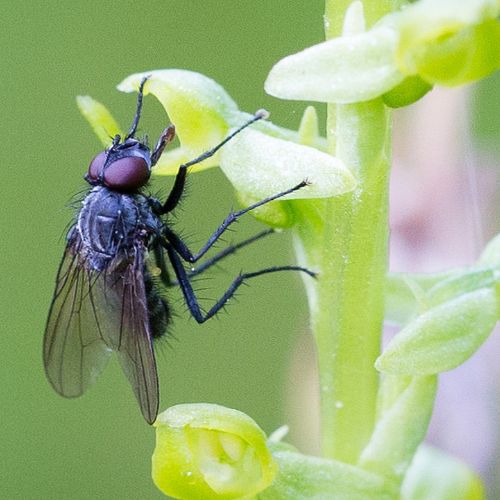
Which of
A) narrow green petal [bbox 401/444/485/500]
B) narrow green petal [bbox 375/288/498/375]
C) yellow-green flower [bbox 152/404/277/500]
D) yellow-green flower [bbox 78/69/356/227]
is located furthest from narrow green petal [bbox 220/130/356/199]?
narrow green petal [bbox 401/444/485/500]

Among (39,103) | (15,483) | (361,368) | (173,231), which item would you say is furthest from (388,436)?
(39,103)

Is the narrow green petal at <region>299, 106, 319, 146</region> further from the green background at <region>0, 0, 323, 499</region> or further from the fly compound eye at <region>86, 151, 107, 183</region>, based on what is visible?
the green background at <region>0, 0, 323, 499</region>

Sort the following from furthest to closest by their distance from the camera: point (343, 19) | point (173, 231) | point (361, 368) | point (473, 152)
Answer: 1. point (473, 152)
2. point (173, 231)
3. point (361, 368)
4. point (343, 19)

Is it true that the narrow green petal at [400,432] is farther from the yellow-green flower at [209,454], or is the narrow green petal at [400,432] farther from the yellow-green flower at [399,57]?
the yellow-green flower at [399,57]

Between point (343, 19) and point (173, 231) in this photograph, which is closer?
point (343, 19)

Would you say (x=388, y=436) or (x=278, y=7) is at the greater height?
(x=278, y=7)

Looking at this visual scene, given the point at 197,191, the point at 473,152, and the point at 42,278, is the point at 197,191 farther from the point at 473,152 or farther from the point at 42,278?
the point at 473,152

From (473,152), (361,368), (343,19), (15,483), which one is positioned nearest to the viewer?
(343,19)

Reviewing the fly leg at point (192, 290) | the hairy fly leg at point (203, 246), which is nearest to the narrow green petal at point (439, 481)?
the fly leg at point (192, 290)
